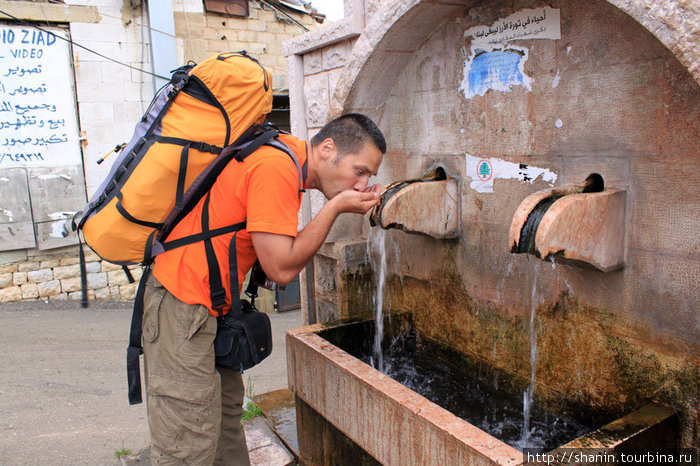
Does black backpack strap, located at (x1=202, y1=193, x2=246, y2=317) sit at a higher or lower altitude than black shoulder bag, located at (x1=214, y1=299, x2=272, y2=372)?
higher

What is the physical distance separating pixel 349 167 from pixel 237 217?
50cm

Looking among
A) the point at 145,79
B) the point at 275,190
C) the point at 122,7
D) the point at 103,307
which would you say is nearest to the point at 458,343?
the point at 275,190

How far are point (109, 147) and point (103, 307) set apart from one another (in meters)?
2.32

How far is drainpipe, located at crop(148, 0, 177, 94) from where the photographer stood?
8102mm

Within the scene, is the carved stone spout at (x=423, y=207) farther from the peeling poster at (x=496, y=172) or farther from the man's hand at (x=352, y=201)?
the man's hand at (x=352, y=201)

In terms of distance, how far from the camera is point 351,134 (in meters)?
2.28

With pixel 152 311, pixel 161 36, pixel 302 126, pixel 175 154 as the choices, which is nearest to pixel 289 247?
pixel 175 154

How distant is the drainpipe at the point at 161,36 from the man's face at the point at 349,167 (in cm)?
667

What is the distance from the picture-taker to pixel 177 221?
2.16m

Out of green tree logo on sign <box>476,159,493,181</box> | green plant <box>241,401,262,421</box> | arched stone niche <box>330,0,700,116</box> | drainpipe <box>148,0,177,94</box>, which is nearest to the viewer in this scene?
arched stone niche <box>330,0,700,116</box>

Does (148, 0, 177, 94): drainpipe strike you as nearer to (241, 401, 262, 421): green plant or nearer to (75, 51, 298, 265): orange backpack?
(241, 401, 262, 421): green plant

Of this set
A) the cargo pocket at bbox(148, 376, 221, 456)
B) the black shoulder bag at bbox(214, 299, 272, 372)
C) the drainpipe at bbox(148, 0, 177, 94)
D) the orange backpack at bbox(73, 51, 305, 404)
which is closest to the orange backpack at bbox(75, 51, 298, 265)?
the orange backpack at bbox(73, 51, 305, 404)

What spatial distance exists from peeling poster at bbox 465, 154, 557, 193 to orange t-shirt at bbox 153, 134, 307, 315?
4.19 feet

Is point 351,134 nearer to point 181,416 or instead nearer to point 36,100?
point 181,416
